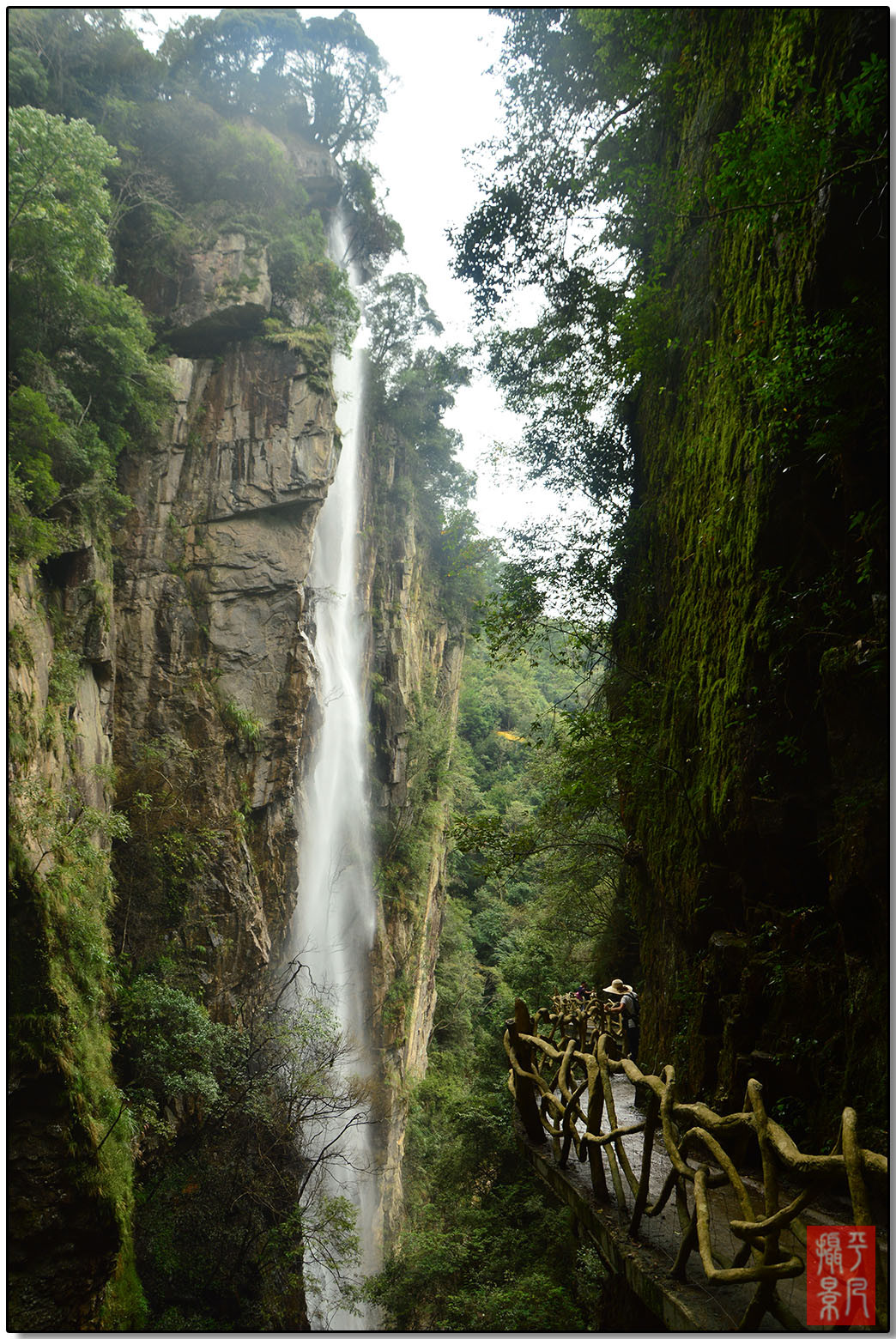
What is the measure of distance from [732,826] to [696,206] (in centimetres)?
495

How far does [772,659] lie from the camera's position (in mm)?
4324

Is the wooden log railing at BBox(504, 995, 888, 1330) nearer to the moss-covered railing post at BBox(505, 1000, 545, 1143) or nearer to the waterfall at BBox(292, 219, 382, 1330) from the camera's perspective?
the moss-covered railing post at BBox(505, 1000, 545, 1143)

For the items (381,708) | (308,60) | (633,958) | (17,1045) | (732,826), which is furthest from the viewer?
(381,708)

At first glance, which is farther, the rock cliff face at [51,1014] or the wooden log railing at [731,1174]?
the rock cliff face at [51,1014]

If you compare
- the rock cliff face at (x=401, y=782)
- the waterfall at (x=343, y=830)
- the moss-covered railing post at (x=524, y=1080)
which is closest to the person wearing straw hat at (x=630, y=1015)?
the moss-covered railing post at (x=524, y=1080)

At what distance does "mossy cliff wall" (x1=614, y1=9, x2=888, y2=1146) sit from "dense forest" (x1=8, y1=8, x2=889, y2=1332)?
0.10 ft

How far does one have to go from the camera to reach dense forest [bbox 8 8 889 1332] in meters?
3.82

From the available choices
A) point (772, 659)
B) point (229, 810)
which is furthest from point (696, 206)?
point (229, 810)

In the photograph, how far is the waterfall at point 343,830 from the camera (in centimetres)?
1537

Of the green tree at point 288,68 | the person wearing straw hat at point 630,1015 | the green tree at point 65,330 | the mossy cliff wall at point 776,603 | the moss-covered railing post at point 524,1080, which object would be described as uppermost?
the green tree at point 288,68

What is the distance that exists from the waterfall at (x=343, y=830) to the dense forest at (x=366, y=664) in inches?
34.1

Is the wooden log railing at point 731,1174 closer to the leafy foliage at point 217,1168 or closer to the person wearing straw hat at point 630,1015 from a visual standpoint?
the person wearing straw hat at point 630,1015

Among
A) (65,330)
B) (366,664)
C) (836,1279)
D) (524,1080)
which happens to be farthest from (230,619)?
(836,1279)

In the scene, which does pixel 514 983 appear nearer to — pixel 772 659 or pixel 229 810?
pixel 229 810
